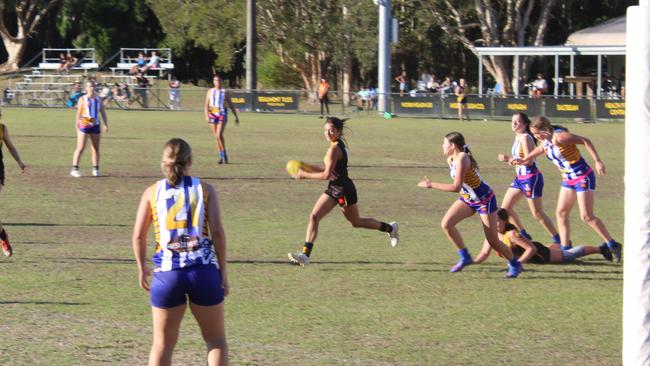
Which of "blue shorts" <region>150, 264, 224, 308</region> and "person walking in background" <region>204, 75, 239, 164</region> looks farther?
"person walking in background" <region>204, 75, 239, 164</region>

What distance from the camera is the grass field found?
343 inches

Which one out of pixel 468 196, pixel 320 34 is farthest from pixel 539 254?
pixel 320 34

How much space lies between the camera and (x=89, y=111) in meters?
20.5

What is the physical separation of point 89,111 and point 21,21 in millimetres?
51691

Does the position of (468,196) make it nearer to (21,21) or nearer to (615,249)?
(615,249)

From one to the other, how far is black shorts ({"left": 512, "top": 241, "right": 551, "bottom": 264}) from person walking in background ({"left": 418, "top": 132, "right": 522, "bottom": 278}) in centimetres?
75

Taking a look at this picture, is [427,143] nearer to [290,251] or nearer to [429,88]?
[290,251]

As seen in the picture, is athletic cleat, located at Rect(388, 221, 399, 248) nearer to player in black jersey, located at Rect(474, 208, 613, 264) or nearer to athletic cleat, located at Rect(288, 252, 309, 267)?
player in black jersey, located at Rect(474, 208, 613, 264)

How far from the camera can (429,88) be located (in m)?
52.7

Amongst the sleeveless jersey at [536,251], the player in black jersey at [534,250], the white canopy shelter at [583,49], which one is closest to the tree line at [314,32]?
the white canopy shelter at [583,49]

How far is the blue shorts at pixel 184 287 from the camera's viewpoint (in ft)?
22.2

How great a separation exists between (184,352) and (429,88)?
44.8m

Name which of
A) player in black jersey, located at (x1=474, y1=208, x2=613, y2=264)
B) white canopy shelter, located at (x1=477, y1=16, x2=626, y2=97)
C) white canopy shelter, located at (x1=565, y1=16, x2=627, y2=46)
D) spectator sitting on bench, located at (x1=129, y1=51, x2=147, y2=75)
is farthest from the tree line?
player in black jersey, located at (x1=474, y1=208, x2=613, y2=264)

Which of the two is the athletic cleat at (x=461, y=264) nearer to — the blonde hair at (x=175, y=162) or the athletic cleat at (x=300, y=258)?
the athletic cleat at (x=300, y=258)
